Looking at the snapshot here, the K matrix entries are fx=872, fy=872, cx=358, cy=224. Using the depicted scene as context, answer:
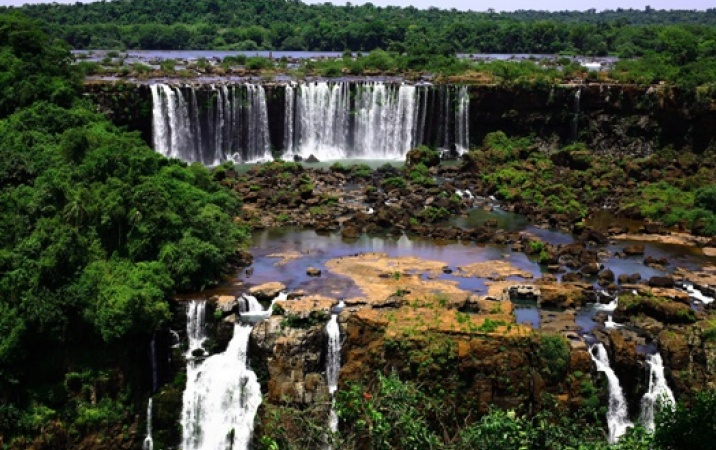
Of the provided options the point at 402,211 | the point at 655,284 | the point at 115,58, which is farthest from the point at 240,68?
the point at 655,284

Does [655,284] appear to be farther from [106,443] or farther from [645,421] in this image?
[106,443]

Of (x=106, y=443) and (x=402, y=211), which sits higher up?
(x=402, y=211)

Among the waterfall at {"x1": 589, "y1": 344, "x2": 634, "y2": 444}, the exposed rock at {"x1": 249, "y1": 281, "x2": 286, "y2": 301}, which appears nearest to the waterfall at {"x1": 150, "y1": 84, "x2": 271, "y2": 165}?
the exposed rock at {"x1": 249, "y1": 281, "x2": 286, "y2": 301}

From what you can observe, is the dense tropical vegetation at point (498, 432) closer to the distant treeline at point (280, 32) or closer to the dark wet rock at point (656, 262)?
the dark wet rock at point (656, 262)

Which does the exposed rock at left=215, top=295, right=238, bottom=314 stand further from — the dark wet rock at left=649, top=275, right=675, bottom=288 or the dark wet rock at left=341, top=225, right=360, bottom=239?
the dark wet rock at left=649, top=275, right=675, bottom=288

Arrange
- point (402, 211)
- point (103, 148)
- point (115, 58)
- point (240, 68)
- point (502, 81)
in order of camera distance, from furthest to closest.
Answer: point (115, 58)
point (240, 68)
point (502, 81)
point (402, 211)
point (103, 148)

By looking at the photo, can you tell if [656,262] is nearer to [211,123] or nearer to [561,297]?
[561,297]
